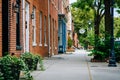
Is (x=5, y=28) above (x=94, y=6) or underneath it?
underneath

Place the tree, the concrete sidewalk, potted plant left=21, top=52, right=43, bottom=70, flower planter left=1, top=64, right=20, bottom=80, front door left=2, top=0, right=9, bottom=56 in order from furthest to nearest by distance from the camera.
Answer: the tree, front door left=2, top=0, right=9, bottom=56, potted plant left=21, top=52, right=43, bottom=70, the concrete sidewalk, flower planter left=1, top=64, right=20, bottom=80

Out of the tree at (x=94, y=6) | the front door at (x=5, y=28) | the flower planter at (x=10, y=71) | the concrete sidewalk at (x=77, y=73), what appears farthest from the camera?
the tree at (x=94, y=6)

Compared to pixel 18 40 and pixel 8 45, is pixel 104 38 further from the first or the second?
pixel 8 45

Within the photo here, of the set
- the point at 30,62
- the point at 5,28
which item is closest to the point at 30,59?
the point at 30,62

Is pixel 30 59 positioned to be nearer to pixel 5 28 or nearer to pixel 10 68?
pixel 5 28

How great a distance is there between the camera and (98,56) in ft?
93.2

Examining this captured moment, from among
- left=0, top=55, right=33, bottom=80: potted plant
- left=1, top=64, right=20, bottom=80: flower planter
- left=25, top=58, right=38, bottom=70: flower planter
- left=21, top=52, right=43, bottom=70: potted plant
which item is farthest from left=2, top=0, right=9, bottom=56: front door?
left=1, top=64, right=20, bottom=80: flower planter

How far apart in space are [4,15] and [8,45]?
4.04 ft

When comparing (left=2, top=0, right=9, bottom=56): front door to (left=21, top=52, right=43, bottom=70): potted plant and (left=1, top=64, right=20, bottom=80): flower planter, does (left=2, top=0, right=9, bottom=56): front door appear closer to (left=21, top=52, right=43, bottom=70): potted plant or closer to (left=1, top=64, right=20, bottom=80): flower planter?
(left=21, top=52, right=43, bottom=70): potted plant

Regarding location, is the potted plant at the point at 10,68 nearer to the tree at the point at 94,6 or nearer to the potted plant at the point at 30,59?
the potted plant at the point at 30,59

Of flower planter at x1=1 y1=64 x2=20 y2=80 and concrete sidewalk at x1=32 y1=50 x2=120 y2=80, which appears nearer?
flower planter at x1=1 y1=64 x2=20 y2=80

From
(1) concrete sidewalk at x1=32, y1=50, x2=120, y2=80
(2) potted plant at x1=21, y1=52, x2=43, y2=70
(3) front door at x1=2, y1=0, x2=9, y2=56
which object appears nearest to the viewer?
(1) concrete sidewalk at x1=32, y1=50, x2=120, y2=80

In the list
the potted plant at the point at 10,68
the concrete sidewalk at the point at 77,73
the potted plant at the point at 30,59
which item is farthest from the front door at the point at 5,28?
the potted plant at the point at 10,68

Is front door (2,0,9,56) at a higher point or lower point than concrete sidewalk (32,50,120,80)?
higher
